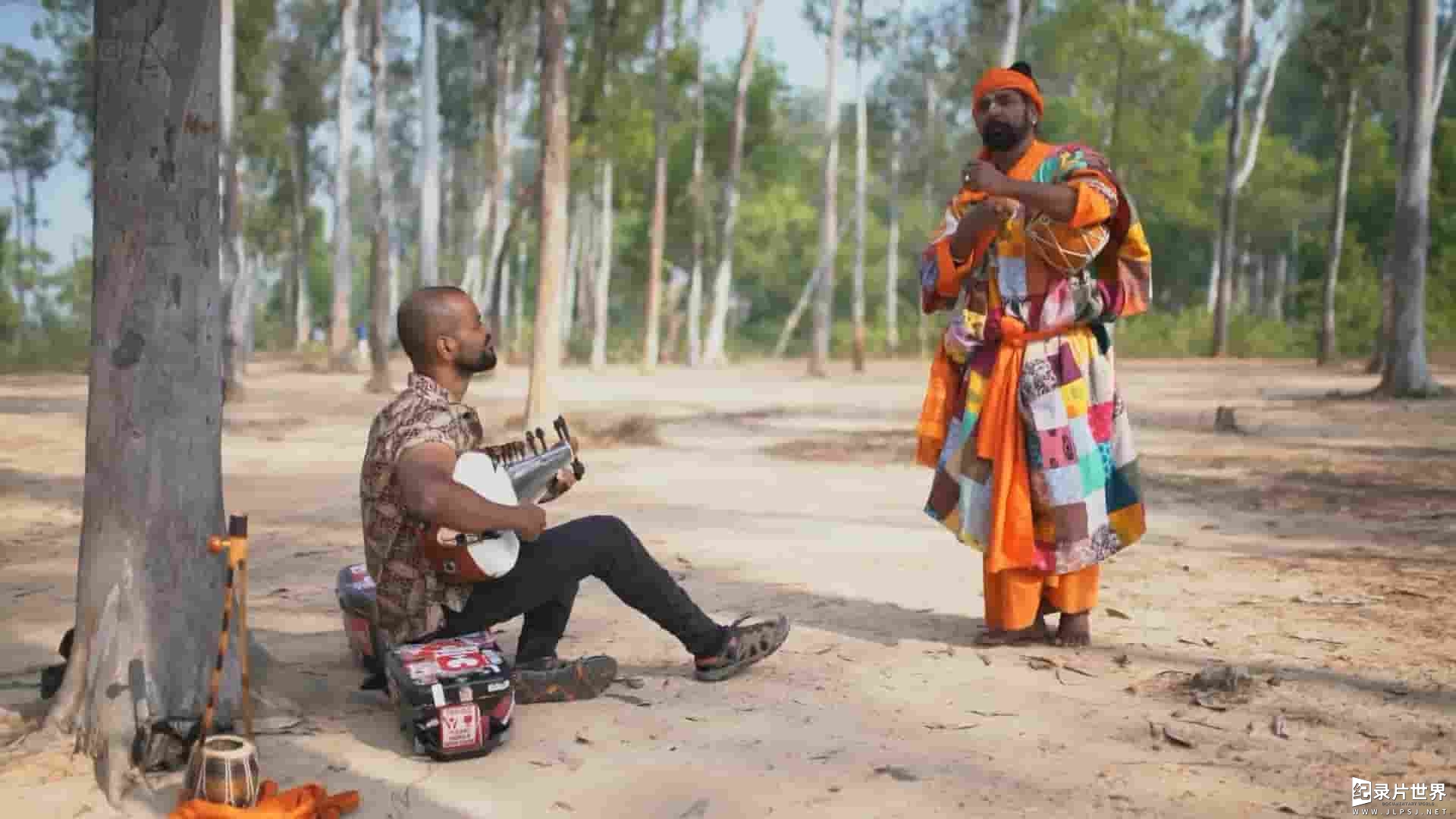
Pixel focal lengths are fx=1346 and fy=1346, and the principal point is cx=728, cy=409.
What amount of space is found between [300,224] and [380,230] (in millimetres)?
23661

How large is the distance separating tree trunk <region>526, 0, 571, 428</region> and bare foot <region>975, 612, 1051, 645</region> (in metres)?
7.90

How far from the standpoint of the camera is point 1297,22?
4075 cm

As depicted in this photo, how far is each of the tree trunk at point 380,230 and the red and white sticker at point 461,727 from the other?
53.4ft

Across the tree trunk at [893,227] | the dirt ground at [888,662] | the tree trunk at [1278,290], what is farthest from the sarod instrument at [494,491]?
the tree trunk at [1278,290]

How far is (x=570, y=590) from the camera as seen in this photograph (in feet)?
13.9

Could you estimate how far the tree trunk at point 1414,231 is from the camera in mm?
16250

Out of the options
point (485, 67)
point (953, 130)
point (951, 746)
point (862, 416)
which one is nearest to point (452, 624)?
point (951, 746)

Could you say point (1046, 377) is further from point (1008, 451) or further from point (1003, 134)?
point (1003, 134)

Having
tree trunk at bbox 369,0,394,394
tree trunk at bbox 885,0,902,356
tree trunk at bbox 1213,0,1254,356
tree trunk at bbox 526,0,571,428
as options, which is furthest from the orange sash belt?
tree trunk at bbox 885,0,902,356

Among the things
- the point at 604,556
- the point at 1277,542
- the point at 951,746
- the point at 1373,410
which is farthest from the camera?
the point at 1373,410

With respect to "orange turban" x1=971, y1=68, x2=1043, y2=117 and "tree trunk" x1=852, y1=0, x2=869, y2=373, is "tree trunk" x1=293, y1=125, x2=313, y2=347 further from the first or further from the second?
"orange turban" x1=971, y1=68, x2=1043, y2=117

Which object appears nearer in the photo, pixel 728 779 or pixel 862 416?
pixel 728 779

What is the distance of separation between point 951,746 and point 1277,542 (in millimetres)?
4047

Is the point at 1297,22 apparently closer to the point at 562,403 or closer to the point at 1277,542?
the point at 562,403
